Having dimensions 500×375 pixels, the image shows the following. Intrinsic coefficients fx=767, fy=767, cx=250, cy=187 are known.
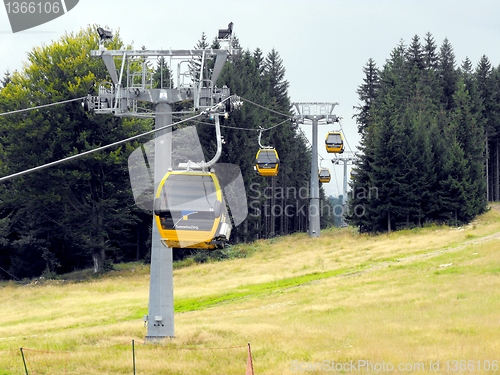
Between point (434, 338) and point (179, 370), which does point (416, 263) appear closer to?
point (434, 338)

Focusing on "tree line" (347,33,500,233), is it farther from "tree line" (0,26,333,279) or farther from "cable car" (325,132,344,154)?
"tree line" (0,26,333,279)

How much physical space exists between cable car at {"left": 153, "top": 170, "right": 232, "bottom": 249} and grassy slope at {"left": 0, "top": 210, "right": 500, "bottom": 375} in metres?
3.19

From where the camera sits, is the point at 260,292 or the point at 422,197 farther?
the point at 422,197

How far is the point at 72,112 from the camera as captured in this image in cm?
5391

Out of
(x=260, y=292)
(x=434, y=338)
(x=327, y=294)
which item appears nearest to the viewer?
(x=434, y=338)

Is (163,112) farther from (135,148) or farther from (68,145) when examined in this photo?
(135,148)

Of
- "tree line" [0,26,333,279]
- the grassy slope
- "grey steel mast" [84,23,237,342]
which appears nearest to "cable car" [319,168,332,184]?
"tree line" [0,26,333,279]

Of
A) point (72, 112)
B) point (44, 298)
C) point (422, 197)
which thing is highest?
point (72, 112)

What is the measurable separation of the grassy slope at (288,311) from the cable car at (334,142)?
7.77m

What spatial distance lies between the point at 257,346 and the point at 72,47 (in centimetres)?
3740

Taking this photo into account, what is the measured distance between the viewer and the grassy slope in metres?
19.9

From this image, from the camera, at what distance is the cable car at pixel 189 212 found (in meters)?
19.8

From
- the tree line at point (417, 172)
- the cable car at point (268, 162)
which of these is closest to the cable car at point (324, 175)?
the tree line at point (417, 172)

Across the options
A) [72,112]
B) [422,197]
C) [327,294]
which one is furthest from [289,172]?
[327,294]
